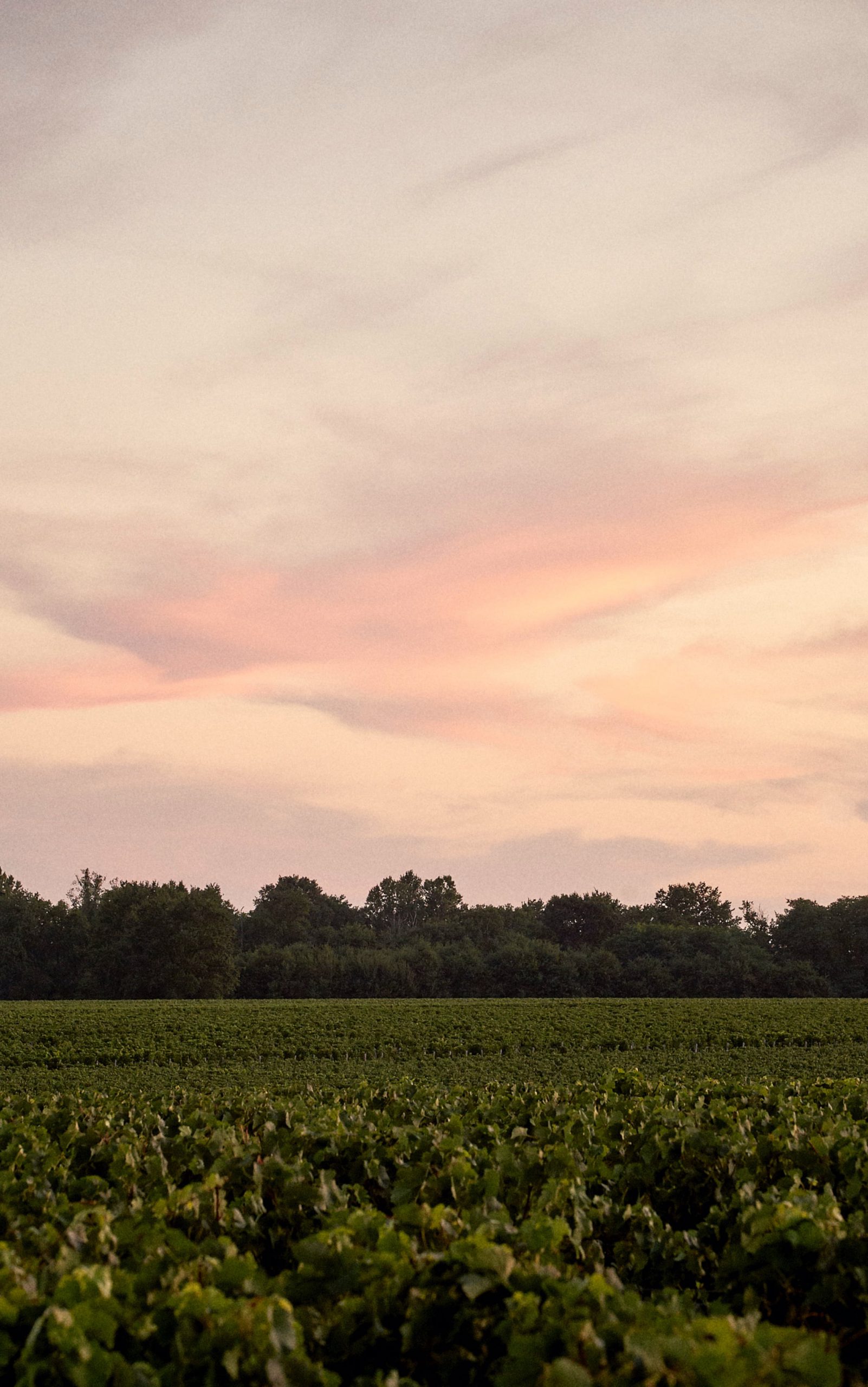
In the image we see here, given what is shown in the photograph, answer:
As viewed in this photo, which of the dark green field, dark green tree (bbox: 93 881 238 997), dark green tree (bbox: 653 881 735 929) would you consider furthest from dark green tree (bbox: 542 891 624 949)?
the dark green field

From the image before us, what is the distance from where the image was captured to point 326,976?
94000mm

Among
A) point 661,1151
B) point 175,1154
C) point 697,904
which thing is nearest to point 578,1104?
point 661,1151

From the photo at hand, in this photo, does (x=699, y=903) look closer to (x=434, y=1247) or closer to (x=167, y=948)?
(x=167, y=948)

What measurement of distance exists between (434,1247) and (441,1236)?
0.45 ft

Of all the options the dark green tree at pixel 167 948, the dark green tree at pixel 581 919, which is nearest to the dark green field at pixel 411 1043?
the dark green tree at pixel 167 948

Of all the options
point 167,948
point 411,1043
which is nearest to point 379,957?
point 167,948

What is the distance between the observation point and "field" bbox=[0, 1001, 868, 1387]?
458 cm

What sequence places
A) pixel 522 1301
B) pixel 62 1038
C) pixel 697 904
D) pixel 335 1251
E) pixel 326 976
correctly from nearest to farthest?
pixel 522 1301
pixel 335 1251
pixel 62 1038
pixel 326 976
pixel 697 904

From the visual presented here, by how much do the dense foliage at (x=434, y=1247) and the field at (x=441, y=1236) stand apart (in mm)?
17

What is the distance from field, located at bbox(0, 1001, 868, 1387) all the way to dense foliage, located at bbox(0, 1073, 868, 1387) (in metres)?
0.02

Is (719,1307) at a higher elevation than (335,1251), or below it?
below

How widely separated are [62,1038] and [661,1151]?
44780mm

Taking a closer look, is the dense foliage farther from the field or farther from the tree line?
the tree line

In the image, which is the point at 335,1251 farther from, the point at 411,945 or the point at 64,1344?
the point at 411,945
